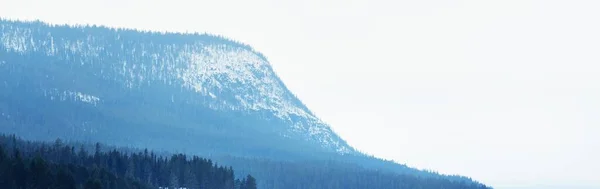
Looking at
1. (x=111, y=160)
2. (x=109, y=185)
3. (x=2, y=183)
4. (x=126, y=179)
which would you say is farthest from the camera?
(x=111, y=160)

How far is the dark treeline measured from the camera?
140 m

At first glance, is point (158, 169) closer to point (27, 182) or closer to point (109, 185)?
point (109, 185)

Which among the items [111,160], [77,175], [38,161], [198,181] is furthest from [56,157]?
[38,161]

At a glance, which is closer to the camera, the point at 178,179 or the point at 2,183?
the point at 2,183

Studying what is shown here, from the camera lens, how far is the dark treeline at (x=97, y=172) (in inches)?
5522

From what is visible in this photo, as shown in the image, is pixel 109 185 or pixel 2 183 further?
pixel 109 185

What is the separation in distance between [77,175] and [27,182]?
16580 millimetres

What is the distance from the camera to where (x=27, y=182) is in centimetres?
13938

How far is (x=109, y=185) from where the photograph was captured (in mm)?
154375

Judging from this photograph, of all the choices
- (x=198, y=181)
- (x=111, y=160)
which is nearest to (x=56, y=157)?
(x=111, y=160)

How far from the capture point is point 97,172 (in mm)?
158250

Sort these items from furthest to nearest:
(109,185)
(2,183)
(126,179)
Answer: (126,179) → (109,185) → (2,183)

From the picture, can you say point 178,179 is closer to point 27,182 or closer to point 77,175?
point 77,175

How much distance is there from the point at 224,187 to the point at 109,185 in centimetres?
4518
